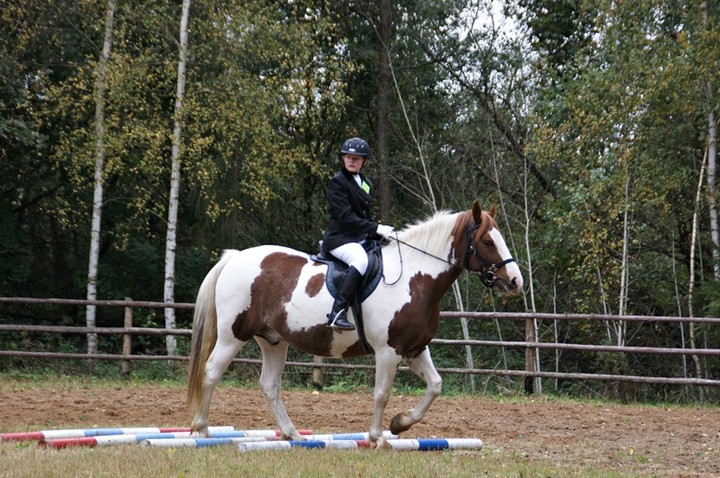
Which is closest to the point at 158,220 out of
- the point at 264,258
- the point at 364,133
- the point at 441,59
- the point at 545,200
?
the point at 364,133

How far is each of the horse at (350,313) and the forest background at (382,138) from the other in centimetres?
823

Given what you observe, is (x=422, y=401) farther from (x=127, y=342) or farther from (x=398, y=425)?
(x=127, y=342)

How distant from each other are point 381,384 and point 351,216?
142 centimetres

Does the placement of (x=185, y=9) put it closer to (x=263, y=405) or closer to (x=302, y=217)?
(x=302, y=217)

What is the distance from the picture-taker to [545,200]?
2228cm

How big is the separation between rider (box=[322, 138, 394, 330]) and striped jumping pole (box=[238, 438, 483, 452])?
36.8 inches

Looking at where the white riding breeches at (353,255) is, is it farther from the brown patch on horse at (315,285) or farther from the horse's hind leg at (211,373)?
the horse's hind leg at (211,373)

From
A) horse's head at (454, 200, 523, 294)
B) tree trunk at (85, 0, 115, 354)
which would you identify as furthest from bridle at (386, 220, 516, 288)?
tree trunk at (85, 0, 115, 354)

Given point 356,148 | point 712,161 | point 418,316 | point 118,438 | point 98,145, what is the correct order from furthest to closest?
1. point 98,145
2. point 712,161
3. point 356,148
4. point 418,316
5. point 118,438

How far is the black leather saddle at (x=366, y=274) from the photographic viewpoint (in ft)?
25.3

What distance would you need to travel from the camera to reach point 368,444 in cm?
761

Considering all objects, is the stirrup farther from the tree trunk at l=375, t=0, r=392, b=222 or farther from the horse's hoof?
the tree trunk at l=375, t=0, r=392, b=222

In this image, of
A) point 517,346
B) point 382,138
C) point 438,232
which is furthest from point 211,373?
point 382,138

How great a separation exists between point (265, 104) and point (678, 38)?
7.77 meters
